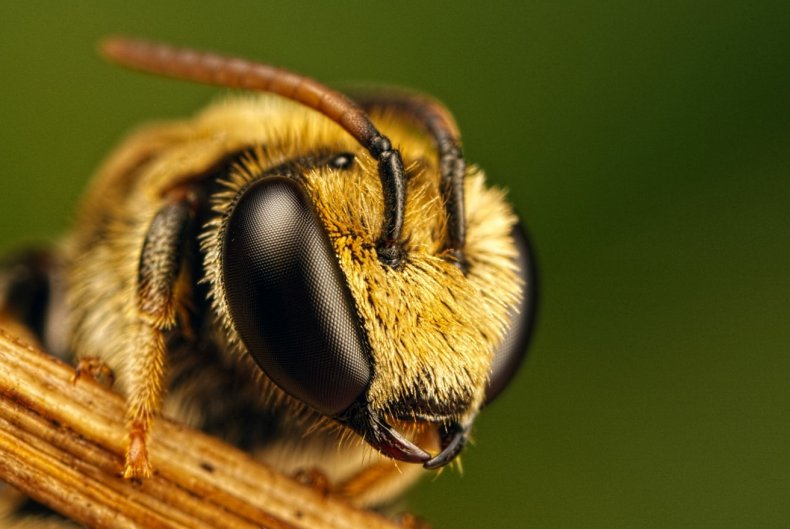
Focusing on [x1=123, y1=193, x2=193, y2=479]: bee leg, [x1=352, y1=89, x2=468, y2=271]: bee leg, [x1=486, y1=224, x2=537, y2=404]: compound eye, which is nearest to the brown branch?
[x1=123, y1=193, x2=193, y2=479]: bee leg

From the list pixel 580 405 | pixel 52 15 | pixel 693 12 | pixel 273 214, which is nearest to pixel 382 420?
pixel 273 214

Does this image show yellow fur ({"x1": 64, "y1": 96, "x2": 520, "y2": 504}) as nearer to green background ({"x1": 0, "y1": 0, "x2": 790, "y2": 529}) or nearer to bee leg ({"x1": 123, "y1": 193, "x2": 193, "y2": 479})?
bee leg ({"x1": 123, "y1": 193, "x2": 193, "y2": 479})

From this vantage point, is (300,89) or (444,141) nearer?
(300,89)

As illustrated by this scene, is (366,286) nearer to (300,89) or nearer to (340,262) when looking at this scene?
(340,262)

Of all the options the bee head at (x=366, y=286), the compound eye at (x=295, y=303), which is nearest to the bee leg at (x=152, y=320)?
the bee head at (x=366, y=286)

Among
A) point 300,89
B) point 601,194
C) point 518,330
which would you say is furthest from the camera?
point 601,194

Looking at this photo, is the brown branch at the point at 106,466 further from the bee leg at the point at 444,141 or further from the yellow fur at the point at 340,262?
the bee leg at the point at 444,141

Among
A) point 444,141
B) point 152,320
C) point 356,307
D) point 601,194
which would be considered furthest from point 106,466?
point 601,194

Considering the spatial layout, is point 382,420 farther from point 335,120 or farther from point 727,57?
point 727,57
